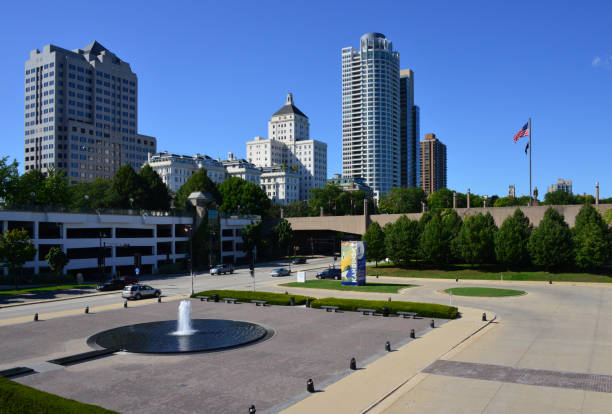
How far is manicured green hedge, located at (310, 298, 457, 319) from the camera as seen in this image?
32.7 metres

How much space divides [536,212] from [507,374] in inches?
→ 2244

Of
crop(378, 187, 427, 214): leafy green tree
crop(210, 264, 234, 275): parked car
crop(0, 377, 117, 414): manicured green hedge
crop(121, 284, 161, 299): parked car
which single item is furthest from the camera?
crop(378, 187, 427, 214): leafy green tree

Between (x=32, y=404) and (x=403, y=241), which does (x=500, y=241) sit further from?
(x=32, y=404)

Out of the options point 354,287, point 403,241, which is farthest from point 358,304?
point 403,241

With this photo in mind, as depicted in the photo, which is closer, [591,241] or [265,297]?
[265,297]

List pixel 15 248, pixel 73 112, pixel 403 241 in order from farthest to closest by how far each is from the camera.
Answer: pixel 73 112
pixel 403 241
pixel 15 248

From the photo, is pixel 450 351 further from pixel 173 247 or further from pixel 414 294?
pixel 173 247

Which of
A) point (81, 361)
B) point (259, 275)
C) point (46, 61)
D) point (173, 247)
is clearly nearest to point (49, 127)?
point (46, 61)

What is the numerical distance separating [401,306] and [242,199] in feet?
300

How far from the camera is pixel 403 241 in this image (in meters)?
70.2

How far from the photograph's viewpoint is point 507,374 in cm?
1948

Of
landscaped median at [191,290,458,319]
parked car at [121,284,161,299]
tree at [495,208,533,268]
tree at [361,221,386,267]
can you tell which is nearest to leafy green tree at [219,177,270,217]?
tree at [361,221,386,267]

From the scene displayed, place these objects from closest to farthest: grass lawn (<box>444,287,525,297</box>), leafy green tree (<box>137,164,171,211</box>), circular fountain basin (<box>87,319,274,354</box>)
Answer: circular fountain basin (<box>87,319,274,354</box>) < grass lawn (<box>444,287,525,297</box>) < leafy green tree (<box>137,164,171,211</box>)

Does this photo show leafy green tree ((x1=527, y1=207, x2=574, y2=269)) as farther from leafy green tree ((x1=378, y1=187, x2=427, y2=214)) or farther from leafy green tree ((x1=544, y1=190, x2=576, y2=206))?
leafy green tree ((x1=378, y1=187, x2=427, y2=214))
